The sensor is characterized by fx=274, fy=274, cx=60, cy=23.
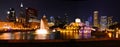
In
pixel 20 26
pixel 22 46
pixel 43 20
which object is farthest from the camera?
pixel 20 26

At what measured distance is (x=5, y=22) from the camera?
122m

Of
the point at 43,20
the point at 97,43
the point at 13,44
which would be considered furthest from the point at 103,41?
the point at 43,20

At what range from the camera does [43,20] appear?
55.8 m

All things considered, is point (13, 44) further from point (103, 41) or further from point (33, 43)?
point (103, 41)

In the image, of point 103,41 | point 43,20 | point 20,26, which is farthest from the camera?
point 20,26

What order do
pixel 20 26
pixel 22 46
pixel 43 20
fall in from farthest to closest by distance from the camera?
pixel 20 26
pixel 43 20
pixel 22 46

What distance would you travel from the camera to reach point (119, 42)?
18.3 metres

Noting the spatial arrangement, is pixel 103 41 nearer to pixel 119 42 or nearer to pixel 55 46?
pixel 119 42

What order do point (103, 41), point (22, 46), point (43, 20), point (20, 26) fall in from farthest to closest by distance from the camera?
1. point (20, 26)
2. point (43, 20)
3. point (103, 41)
4. point (22, 46)

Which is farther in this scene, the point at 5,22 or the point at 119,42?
the point at 5,22

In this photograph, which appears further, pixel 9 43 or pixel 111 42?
pixel 111 42

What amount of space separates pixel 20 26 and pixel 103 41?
105 m

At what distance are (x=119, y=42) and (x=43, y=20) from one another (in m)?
38.3

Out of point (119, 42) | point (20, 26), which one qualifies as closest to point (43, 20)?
point (119, 42)
